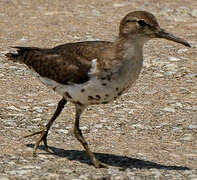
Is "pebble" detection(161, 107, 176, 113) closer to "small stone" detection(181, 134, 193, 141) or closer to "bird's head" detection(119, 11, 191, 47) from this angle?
"small stone" detection(181, 134, 193, 141)

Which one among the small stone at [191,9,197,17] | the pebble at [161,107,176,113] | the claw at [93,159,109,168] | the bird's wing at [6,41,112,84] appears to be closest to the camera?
the bird's wing at [6,41,112,84]

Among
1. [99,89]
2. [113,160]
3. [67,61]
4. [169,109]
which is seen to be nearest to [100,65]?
[99,89]

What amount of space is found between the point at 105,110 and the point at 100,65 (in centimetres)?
301

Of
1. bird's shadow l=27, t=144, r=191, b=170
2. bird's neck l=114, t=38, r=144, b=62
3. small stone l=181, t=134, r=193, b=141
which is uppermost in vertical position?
bird's neck l=114, t=38, r=144, b=62

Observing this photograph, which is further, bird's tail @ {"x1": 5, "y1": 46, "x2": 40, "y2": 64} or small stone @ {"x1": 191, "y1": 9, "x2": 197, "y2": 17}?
small stone @ {"x1": 191, "y1": 9, "x2": 197, "y2": 17}

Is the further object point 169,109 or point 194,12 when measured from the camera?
point 194,12

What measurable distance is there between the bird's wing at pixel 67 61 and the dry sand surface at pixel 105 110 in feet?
3.96

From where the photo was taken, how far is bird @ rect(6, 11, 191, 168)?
8.52m

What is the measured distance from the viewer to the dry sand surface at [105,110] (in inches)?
352

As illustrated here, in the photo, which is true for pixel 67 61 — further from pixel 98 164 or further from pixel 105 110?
pixel 105 110

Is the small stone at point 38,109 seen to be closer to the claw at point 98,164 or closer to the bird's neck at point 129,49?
the claw at point 98,164

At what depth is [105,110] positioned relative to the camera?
37.9ft

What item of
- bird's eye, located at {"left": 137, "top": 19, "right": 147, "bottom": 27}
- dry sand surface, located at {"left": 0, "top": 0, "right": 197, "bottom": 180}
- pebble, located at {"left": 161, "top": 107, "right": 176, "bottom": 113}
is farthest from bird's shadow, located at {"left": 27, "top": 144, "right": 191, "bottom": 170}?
pebble, located at {"left": 161, "top": 107, "right": 176, "bottom": 113}

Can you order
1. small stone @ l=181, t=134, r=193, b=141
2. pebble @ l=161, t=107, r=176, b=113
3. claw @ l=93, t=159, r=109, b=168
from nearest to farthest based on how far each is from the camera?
claw @ l=93, t=159, r=109, b=168 < small stone @ l=181, t=134, r=193, b=141 < pebble @ l=161, t=107, r=176, b=113
